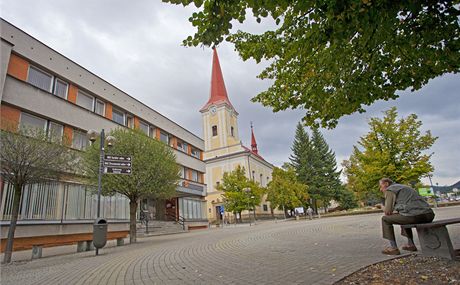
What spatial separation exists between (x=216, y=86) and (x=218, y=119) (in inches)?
303

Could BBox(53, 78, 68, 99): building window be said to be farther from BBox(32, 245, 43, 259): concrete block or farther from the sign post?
BBox(32, 245, 43, 259): concrete block

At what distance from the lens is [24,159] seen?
9.62m

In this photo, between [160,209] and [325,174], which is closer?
[160,209]

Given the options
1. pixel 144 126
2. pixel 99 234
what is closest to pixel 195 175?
pixel 144 126

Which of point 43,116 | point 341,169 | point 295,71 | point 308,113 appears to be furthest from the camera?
point 341,169

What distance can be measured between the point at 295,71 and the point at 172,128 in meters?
26.3

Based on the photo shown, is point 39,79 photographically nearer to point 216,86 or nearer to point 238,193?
point 238,193

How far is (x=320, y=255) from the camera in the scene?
612 centimetres

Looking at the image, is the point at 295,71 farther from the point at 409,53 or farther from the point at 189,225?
the point at 189,225

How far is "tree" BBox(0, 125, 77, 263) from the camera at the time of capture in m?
9.44

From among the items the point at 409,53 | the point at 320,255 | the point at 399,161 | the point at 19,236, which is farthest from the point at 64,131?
the point at 399,161

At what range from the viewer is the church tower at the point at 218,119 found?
2270 inches

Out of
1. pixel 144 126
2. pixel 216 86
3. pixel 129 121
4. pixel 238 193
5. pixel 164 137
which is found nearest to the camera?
pixel 129 121

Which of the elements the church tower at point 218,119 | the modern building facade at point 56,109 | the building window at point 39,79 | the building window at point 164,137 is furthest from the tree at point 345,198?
the building window at point 39,79
